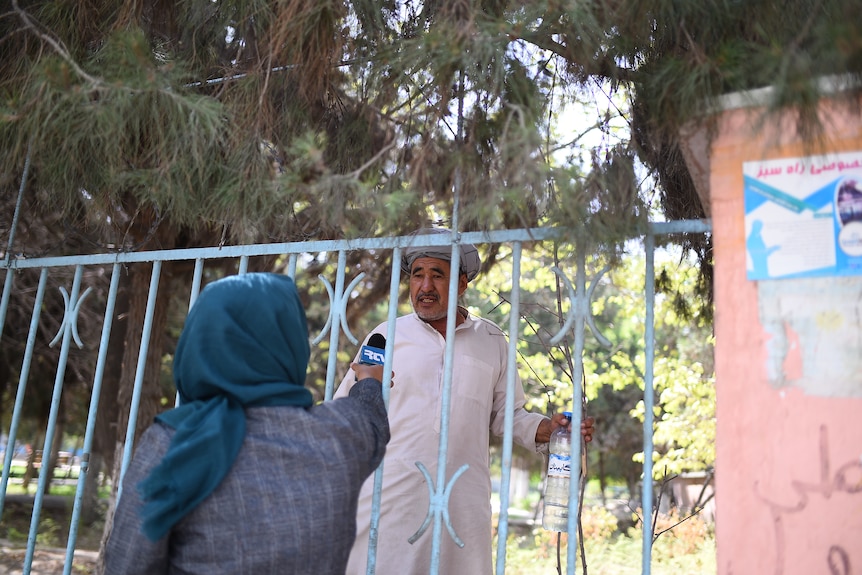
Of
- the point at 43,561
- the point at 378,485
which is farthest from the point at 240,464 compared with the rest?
the point at 43,561

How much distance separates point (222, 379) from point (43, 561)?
7.29 meters

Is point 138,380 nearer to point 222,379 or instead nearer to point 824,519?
point 222,379

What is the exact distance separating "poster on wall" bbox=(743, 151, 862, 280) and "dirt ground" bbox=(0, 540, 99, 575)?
274 inches

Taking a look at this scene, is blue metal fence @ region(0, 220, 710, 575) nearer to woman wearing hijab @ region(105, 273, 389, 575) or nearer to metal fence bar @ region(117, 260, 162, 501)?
metal fence bar @ region(117, 260, 162, 501)

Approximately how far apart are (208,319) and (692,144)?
4.36 feet

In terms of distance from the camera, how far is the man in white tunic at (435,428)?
2.91 meters

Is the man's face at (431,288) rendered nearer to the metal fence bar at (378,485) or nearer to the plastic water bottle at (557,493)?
the metal fence bar at (378,485)

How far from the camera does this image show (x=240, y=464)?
171cm

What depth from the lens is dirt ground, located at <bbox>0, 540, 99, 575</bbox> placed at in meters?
7.20

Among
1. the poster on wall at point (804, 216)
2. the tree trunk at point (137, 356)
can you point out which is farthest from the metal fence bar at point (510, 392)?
the tree trunk at point (137, 356)

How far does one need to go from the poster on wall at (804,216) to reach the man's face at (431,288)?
4.77ft

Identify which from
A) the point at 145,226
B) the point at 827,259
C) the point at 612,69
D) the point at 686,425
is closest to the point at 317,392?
the point at 686,425

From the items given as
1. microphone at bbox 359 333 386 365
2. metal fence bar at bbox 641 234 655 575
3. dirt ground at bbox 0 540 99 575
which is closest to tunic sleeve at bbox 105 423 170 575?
microphone at bbox 359 333 386 365

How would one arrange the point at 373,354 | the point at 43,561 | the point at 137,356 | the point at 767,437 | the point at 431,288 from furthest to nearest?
1. the point at 43,561
2. the point at 137,356
3. the point at 431,288
4. the point at 373,354
5. the point at 767,437
